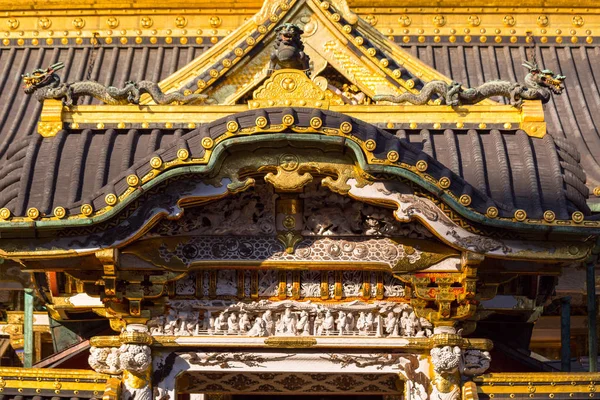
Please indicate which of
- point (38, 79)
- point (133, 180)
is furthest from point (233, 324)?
point (38, 79)

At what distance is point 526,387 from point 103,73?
8496 millimetres

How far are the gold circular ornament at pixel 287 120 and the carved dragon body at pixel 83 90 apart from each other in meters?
1.69

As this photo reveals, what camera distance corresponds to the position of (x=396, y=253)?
11422 mm

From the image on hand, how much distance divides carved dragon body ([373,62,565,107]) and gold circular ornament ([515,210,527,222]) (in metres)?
1.41

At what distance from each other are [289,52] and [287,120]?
1305mm

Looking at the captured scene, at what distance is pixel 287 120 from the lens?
1070 centimetres

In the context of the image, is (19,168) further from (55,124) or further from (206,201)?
(206,201)

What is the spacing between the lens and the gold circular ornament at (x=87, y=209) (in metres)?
10.7

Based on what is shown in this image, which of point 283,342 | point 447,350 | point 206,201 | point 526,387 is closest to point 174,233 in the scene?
point 206,201

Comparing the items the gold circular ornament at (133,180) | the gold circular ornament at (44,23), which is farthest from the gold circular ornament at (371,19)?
the gold circular ornament at (133,180)

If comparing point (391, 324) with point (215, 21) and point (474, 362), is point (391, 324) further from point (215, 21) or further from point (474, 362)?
point (215, 21)

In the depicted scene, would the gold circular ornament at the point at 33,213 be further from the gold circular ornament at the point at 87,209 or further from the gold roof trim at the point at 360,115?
the gold roof trim at the point at 360,115

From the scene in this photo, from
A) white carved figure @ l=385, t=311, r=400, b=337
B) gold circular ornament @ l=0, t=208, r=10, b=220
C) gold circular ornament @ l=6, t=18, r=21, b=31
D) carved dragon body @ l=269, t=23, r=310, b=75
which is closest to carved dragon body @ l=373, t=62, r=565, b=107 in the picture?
carved dragon body @ l=269, t=23, r=310, b=75

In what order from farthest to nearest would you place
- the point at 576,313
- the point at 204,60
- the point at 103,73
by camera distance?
1. the point at 103,73
2. the point at 576,313
3. the point at 204,60
